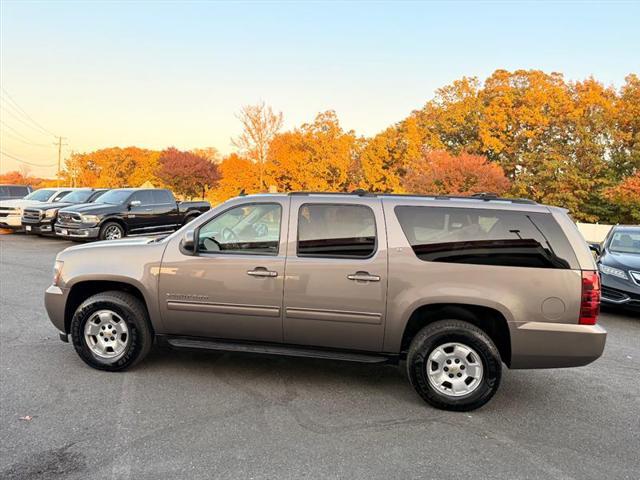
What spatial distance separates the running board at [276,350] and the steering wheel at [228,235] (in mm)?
962

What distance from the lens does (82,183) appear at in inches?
2864

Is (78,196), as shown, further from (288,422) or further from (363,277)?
(288,422)

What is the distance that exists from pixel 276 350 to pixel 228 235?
1.17 m

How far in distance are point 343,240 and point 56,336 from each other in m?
3.82

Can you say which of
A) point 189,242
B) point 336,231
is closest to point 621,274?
point 336,231

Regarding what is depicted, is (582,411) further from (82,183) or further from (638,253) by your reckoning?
(82,183)

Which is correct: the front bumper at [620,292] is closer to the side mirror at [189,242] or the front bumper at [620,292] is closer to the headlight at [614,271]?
the headlight at [614,271]

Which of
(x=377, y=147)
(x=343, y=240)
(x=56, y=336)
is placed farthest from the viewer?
(x=377, y=147)

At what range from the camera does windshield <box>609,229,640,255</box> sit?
28.4 ft

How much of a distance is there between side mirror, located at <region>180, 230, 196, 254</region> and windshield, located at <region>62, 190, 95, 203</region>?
1516cm

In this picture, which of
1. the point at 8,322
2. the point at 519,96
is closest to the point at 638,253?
the point at 8,322

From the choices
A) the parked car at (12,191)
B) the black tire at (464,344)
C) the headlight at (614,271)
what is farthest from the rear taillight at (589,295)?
the parked car at (12,191)

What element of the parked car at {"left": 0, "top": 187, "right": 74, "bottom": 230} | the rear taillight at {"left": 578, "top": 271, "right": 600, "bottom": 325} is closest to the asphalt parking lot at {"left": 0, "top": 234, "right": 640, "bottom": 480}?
the rear taillight at {"left": 578, "top": 271, "right": 600, "bottom": 325}

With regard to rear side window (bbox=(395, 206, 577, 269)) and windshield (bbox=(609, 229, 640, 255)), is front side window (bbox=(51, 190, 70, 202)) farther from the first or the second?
windshield (bbox=(609, 229, 640, 255))
